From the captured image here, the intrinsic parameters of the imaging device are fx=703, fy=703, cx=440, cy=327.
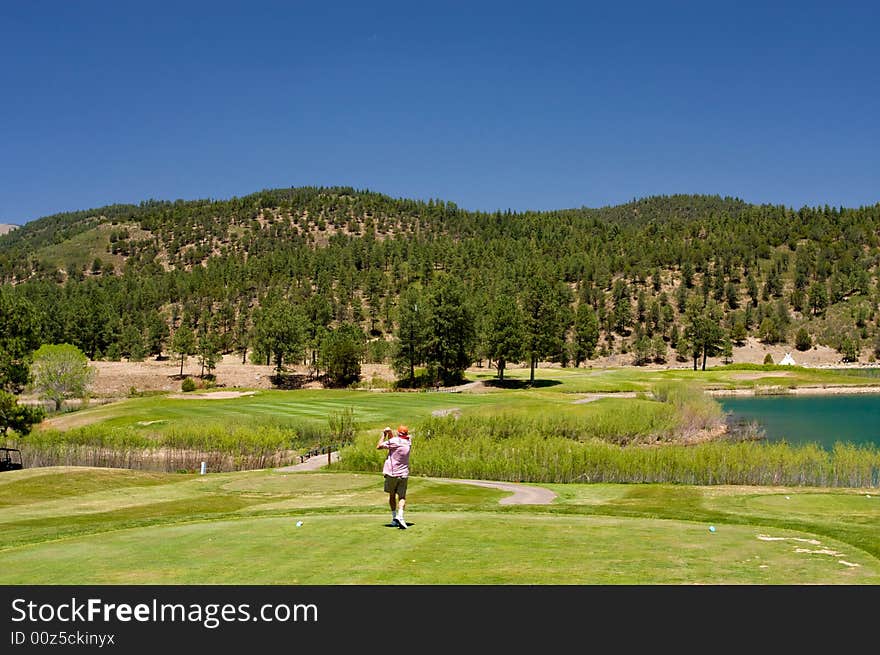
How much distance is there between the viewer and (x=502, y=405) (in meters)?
64.3

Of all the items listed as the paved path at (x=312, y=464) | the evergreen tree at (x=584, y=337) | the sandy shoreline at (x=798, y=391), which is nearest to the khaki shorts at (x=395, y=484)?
the paved path at (x=312, y=464)

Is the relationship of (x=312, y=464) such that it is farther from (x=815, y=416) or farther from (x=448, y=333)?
(x=448, y=333)

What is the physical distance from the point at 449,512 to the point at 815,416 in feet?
199

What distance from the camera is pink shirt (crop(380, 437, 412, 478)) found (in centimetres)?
1673

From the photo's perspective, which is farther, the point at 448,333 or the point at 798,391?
the point at 448,333

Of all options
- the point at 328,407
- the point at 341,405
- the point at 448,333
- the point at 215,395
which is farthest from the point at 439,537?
the point at 448,333

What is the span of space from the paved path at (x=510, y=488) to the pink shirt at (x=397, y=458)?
9.88 metres

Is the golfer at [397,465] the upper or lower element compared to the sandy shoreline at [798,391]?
upper

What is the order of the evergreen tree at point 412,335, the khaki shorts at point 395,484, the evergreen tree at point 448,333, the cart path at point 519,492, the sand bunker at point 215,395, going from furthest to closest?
the evergreen tree at point 412,335, the evergreen tree at point 448,333, the sand bunker at point 215,395, the cart path at point 519,492, the khaki shorts at point 395,484

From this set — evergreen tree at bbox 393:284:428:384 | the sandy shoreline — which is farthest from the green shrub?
evergreen tree at bbox 393:284:428:384

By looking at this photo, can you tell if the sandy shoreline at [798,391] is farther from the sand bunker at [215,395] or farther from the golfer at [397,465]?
the golfer at [397,465]

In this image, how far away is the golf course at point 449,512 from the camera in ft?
39.8

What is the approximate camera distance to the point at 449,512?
2139 cm

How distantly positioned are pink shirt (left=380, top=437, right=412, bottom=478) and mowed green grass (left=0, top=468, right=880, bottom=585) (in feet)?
4.32
